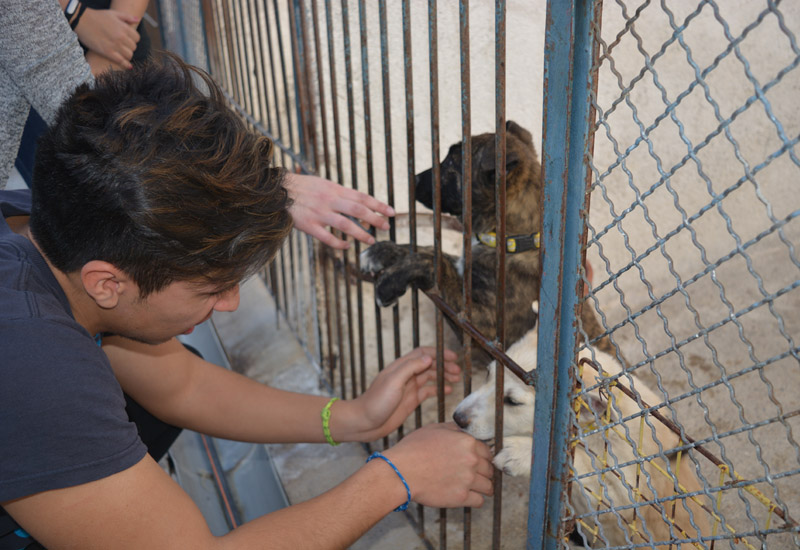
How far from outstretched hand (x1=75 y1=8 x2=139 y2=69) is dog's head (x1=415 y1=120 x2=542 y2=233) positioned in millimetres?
1086

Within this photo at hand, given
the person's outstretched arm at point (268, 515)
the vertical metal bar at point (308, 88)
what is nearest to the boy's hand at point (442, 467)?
the person's outstretched arm at point (268, 515)

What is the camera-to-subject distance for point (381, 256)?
2.30 metres

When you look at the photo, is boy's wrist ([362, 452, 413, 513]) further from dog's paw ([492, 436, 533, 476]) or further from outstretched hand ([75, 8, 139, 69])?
outstretched hand ([75, 8, 139, 69])

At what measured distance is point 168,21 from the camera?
4691mm

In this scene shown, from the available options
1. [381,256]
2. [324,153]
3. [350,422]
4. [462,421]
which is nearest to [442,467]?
[462,421]

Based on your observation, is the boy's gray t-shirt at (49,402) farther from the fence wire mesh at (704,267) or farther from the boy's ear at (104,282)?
the fence wire mesh at (704,267)

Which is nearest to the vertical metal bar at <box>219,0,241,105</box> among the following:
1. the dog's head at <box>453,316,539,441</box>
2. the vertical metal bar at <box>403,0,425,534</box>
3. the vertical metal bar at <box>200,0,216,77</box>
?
the vertical metal bar at <box>200,0,216,77</box>

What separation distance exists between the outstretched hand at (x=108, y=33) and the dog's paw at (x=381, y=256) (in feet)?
3.30

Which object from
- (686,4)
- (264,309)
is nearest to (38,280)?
(264,309)

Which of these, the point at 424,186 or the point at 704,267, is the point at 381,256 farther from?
the point at 704,267

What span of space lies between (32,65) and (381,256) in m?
1.12

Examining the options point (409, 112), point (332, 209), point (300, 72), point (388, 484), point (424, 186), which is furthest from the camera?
point (424, 186)

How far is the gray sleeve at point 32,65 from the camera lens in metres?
1.70

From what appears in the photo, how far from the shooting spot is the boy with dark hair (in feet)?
3.61
